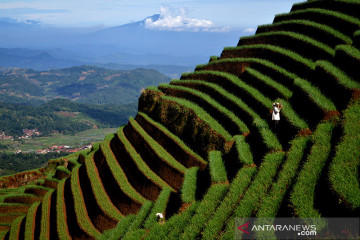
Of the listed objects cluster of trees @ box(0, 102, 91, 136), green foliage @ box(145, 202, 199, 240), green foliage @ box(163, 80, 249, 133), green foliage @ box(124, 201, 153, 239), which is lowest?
cluster of trees @ box(0, 102, 91, 136)

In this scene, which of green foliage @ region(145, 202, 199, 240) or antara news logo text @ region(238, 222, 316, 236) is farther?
green foliage @ region(145, 202, 199, 240)

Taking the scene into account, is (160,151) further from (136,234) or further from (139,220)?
(136,234)

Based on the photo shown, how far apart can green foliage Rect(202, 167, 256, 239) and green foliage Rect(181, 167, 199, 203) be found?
2358 millimetres

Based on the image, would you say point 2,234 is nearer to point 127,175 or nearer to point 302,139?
point 127,175

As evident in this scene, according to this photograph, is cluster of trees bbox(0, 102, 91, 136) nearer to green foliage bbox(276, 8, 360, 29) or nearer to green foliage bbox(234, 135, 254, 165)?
green foliage bbox(276, 8, 360, 29)

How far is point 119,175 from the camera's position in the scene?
55.7 ft

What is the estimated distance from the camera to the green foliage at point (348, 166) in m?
6.80

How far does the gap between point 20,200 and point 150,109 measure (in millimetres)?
13670

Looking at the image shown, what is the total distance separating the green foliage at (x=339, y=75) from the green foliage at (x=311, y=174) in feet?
6.23

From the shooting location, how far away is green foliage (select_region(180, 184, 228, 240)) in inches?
344

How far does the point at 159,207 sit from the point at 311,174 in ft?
21.8

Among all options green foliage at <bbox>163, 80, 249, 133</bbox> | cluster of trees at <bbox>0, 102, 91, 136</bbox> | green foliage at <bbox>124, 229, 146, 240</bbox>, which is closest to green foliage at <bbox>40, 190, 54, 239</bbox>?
green foliage at <bbox>124, 229, 146, 240</bbox>

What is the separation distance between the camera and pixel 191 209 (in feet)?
35.4

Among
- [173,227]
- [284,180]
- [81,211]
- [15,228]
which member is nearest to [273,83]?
[284,180]
